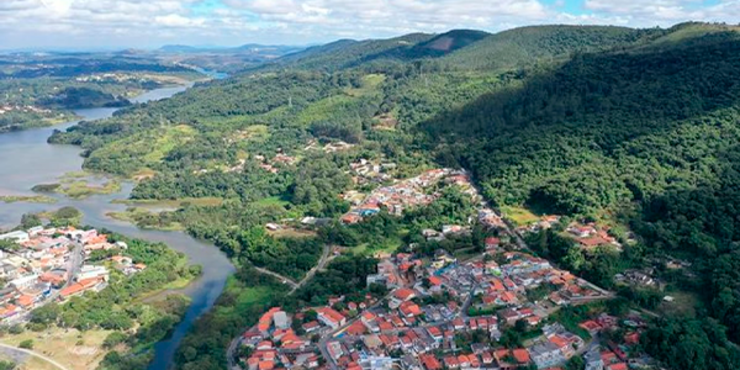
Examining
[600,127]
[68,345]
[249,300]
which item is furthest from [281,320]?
[600,127]

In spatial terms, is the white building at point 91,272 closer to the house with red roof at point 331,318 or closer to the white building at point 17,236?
the white building at point 17,236

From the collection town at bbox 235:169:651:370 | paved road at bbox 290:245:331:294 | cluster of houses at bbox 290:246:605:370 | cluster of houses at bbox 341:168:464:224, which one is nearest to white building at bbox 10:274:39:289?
town at bbox 235:169:651:370

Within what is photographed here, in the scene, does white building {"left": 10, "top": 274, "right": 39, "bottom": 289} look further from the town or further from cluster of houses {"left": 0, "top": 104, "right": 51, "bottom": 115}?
cluster of houses {"left": 0, "top": 104, "right": 51, "bottom": 115}

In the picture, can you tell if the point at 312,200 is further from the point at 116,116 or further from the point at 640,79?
the point at 116,116

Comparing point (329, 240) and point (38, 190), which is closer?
point (329, 240)

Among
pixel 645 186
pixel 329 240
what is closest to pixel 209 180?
pixel 329 240

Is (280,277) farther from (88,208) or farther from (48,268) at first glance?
(88,208)
